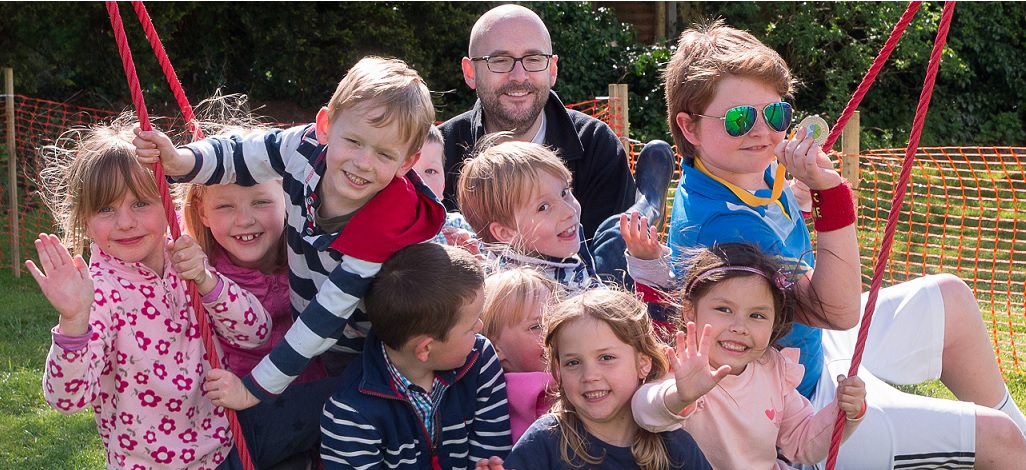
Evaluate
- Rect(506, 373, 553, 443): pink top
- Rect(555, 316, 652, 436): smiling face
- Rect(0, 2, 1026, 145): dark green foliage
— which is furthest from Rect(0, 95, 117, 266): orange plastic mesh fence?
Rect(555, 316, 652, 436): smiling face

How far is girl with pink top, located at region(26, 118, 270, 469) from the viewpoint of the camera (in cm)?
233

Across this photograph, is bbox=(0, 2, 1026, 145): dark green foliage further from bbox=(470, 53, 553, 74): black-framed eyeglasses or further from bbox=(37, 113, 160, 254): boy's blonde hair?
bbox=(37, 113, 160, 254): boy's blonde hair

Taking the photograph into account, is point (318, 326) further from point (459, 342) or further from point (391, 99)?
point (391, 99)

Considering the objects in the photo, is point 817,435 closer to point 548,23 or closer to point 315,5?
point 315,5

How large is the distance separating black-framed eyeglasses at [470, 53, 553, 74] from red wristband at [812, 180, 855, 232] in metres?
2.09

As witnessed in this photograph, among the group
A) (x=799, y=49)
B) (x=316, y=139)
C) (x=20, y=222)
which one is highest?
(x=316, y=139)

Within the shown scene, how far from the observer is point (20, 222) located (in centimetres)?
858

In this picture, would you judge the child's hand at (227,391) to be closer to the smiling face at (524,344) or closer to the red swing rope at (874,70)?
the smiling face at (524,344)

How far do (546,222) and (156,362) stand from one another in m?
1.12

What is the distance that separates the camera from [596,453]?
2.13 meters

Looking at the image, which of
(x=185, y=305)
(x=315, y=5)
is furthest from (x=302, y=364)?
(x=315, y=5)

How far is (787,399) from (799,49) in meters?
10.8

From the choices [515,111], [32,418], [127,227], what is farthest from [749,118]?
[32,418]

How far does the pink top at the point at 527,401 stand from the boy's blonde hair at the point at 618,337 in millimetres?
85
